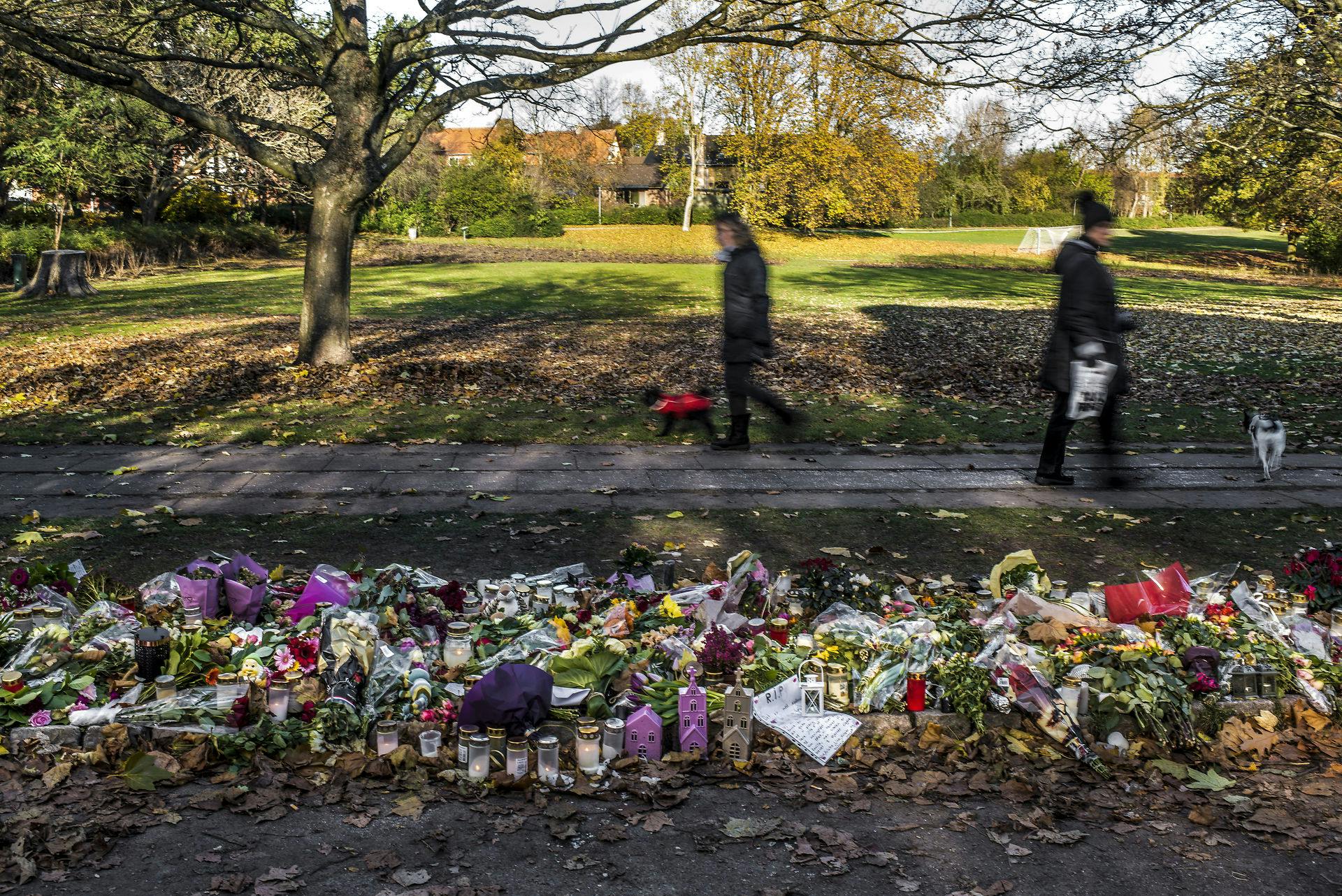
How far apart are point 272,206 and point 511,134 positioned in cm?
3789

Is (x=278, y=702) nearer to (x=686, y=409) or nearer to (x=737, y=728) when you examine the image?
(x=737, y=728)

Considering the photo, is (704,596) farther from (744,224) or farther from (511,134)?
(511,134)

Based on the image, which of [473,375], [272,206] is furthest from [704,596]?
[272,206]

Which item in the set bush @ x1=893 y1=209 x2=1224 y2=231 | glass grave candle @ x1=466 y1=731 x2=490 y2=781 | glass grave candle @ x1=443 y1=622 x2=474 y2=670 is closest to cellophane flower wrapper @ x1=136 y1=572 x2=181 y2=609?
glass grave candle @ x1=443 y1=622 x2=474 y2=670

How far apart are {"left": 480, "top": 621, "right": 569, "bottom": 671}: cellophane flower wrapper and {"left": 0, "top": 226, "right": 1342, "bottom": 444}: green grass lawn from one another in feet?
18.1

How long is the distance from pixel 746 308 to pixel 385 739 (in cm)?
569

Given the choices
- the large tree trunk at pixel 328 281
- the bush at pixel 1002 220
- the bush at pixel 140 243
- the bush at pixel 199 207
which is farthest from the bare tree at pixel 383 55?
the bush at pixel 1002 220

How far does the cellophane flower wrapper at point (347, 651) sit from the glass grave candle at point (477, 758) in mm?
589

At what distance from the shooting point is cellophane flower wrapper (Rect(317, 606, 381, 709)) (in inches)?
Result: 174

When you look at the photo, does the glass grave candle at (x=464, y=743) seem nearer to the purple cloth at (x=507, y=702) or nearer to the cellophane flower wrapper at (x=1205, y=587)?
the purple cloth at (x=507, y=702)

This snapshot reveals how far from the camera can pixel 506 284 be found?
31.2 m

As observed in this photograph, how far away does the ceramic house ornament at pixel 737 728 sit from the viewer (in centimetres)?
427

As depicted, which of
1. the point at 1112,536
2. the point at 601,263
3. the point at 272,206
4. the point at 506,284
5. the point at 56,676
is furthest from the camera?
the point at 272,206

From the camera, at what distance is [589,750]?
163 inches
